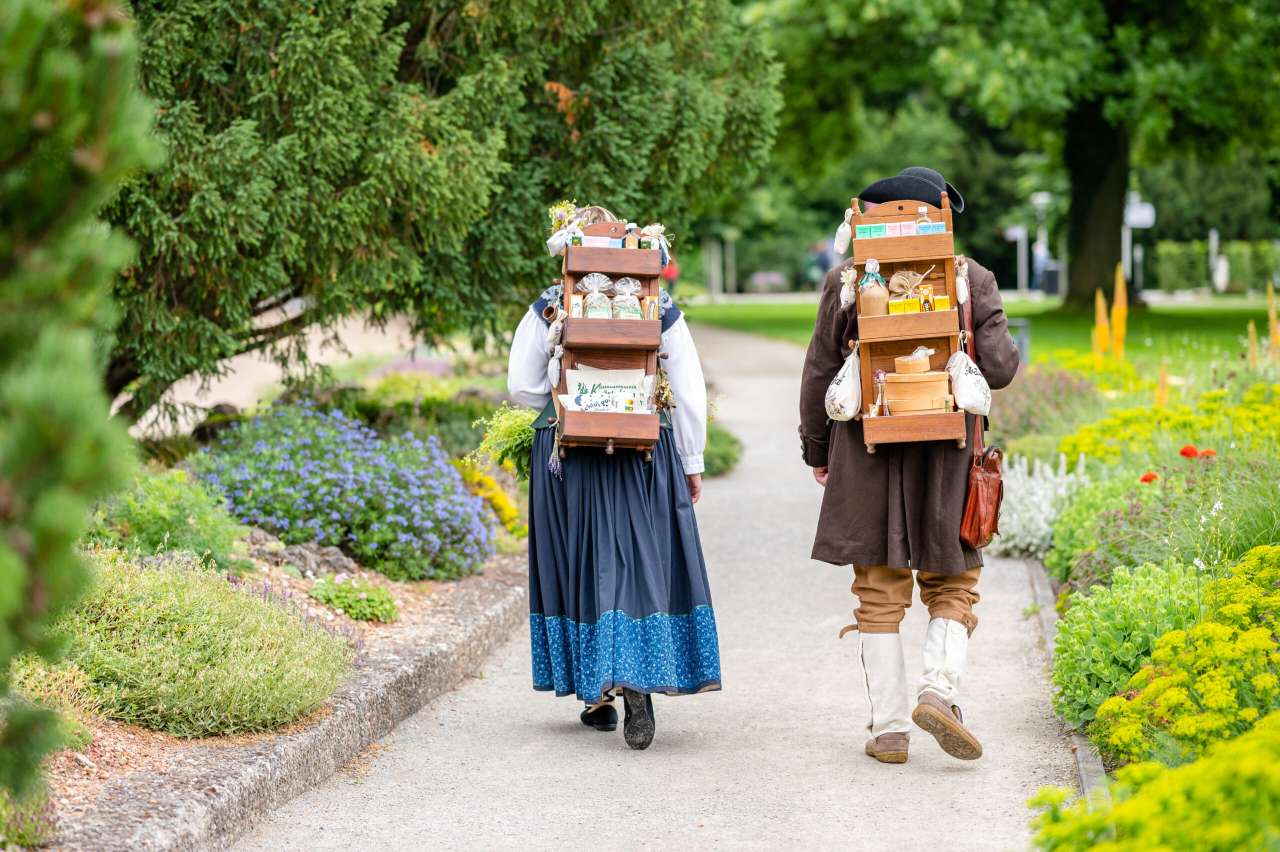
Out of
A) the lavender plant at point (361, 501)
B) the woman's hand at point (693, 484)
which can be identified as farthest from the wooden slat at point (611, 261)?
the lavender plant at point (361, 501)

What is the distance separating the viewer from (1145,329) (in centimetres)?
2512

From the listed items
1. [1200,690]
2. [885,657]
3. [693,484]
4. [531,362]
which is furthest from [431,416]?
[1200,690]

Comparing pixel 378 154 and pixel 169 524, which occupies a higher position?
pixel 378 154

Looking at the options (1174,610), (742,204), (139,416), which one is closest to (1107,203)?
(742,204)

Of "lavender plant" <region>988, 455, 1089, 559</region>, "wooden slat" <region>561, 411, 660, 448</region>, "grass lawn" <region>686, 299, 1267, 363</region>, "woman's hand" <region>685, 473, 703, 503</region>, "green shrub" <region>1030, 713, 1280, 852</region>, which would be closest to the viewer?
"green shrub" <region>1030, 713, 1280, 852</region>

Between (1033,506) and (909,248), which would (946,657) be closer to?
(909,248)

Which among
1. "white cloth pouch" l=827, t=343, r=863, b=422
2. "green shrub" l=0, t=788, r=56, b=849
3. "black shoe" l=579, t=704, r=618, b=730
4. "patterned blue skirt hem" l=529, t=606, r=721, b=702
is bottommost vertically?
"black shoe" l=579, t=704, r=618, b=730

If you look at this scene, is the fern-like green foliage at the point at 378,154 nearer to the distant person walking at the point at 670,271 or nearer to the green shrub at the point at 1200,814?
the distant person walking at the point at 670,271

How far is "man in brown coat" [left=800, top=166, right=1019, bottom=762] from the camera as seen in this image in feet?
18.5

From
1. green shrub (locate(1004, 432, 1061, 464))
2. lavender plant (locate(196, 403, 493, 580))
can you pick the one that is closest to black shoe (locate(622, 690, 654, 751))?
lavender plant (locate(196, 403, 493, 580))

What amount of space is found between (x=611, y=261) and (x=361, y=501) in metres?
2.54

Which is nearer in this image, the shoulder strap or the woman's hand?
the shoulder strap

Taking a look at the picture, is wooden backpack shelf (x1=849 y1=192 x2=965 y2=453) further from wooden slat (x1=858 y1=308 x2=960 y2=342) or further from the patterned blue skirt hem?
the patterned blue skirt hem

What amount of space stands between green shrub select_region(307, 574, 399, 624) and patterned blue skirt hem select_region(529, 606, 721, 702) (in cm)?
119
